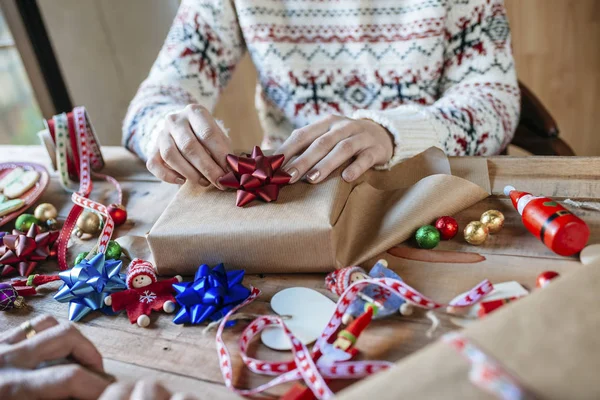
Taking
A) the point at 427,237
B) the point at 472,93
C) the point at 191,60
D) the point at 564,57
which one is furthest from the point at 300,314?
the point at 564,57

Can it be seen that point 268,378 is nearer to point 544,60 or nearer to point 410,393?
point 410,393

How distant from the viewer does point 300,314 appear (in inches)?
22.0

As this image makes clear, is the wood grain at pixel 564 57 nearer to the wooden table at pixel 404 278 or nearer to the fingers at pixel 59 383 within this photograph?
the wooden table at pixel 404 278

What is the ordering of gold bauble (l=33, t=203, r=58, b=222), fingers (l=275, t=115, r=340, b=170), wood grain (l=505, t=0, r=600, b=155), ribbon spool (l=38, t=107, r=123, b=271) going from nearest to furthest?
1. fingers (l=275, t=115, r=340, b=170)
2. gold bauble (l=33, t=203, r=58, b=222)
3. ribbon spool (l=38, t=107, r=123, b=271)
4. wood grain (l=505, t=0, r=600, b=155)

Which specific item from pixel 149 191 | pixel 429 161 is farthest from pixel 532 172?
pixel 149 191

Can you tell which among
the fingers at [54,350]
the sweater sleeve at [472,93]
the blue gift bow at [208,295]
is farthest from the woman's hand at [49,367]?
the sweater sleeve at [472,93]

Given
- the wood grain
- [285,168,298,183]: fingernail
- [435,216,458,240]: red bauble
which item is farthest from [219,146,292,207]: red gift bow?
the wood grain

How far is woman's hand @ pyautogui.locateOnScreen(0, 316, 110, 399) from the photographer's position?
44 cm

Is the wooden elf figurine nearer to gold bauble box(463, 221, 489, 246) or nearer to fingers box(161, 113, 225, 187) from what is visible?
fingers box(161, 113, 225, 187)

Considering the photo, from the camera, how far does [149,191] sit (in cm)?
91

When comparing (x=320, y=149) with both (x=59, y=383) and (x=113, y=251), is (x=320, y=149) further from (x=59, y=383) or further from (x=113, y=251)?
(x=59, y=383)

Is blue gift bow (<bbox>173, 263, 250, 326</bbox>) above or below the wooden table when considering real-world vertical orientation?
above

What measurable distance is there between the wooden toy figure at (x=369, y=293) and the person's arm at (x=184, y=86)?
31 cm

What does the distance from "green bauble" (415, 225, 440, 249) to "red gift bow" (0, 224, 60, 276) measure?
1.82 feet
